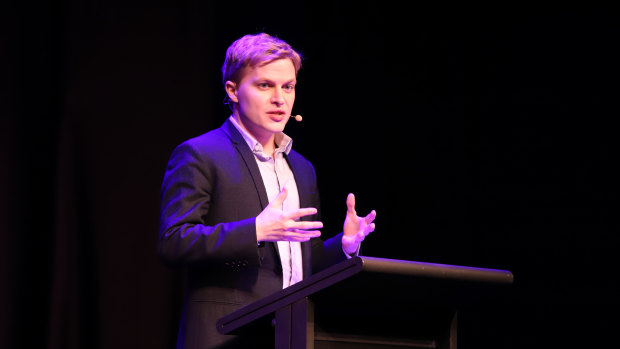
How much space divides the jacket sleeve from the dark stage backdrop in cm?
120

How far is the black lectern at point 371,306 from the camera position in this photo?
1.50 meters

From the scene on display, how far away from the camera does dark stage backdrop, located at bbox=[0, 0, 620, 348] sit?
10.2 ft

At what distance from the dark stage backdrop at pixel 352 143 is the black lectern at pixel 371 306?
170 centimetres

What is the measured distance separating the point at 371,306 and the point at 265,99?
0.86 metres

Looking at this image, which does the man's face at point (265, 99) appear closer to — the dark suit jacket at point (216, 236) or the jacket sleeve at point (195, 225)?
the dark suit jacket at point (216, 236)

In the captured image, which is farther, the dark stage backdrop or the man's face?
the dark stage backdrop

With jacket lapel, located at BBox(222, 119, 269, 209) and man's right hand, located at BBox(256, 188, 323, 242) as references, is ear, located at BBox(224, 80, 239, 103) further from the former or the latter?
man's right hand, located at BBox(256, 188, 323, 242)

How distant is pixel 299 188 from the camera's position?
7.63 ft

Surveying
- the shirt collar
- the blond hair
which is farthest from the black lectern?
the blond hair

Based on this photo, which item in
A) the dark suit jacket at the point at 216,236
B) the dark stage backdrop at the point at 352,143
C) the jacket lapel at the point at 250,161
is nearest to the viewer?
the dark suit jacket at the point at 216,236

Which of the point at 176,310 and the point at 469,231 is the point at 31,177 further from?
the point at 469,231

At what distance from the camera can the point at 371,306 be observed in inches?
66.9

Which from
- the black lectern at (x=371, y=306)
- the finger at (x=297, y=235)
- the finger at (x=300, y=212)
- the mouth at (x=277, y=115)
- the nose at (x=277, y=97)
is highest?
the nose at (x=277, y=97)

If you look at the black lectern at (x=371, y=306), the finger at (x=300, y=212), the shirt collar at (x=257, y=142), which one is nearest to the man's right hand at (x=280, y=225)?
the finger at (x=300, y=212)
